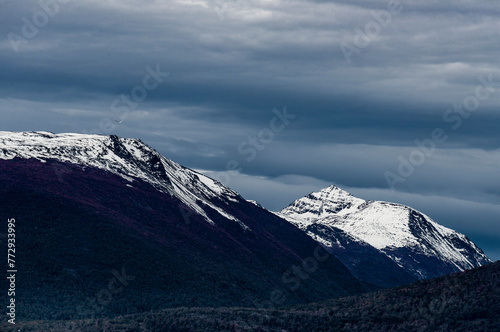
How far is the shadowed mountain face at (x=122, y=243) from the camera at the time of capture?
112 metres

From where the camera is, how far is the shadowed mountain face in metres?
112

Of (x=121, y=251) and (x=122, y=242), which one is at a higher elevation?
(x=122, y=242)

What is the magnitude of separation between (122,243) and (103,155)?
161ft

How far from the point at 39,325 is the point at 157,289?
43259 millimetres

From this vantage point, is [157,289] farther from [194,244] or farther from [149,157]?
[149,157]

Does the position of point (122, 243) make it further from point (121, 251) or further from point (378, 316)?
point (378, 316)

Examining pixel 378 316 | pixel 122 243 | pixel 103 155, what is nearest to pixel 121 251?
pixel 122 243

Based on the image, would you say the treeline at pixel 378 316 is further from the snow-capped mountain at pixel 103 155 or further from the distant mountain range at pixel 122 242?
the snow-capped mountain at pixel 103 155

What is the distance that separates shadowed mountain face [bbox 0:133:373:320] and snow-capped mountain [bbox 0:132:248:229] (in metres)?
0.40

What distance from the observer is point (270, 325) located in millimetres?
77125

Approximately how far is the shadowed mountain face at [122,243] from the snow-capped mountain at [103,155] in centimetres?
40

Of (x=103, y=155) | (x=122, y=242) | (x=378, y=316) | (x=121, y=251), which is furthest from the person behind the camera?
(x=103, y=155)

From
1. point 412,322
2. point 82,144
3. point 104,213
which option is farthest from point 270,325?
point 82,144

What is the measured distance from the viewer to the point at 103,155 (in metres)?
180
